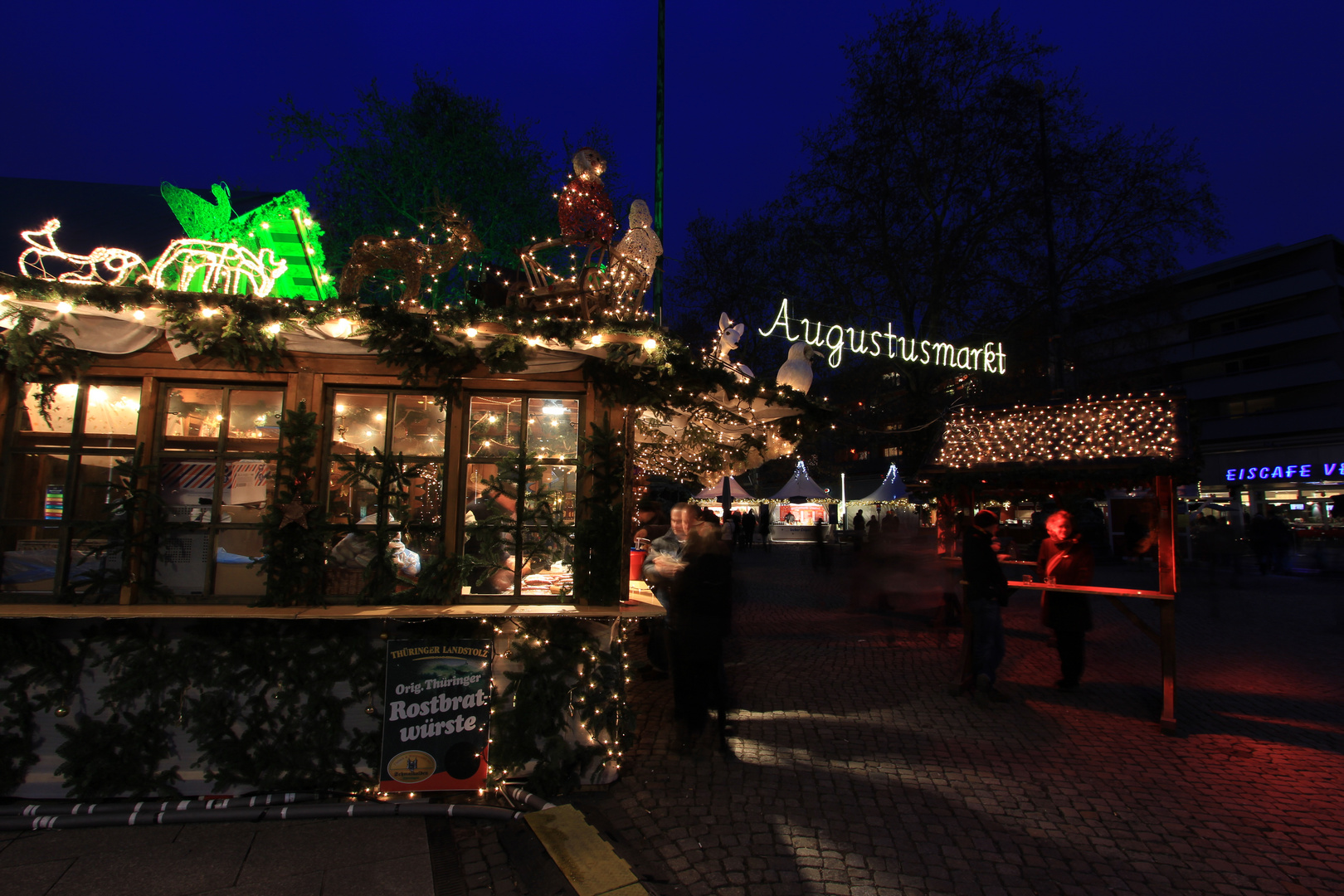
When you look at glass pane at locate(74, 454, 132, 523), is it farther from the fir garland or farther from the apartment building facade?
the apartment building facade

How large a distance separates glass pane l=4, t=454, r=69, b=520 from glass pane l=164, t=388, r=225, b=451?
69cm

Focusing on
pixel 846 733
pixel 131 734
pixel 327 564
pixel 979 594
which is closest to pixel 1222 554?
pixel 979 594

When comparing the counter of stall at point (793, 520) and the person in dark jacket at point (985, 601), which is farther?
the counter of stall at point (793, 520)

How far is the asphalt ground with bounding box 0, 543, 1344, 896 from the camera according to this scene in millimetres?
3123

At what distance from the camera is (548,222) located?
19516 millimetres

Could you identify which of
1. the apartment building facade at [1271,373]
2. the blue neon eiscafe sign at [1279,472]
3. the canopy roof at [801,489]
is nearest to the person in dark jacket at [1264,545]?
the apartment building facade at [1271,373]

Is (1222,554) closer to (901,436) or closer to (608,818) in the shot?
(901,436)

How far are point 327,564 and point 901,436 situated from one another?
13157mm

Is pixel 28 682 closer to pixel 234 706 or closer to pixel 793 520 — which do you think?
pixel 234 706

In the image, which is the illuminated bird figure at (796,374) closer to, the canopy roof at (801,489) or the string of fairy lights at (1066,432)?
the string of fairy lights at (1066,432)

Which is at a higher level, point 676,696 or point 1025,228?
point 1025,228

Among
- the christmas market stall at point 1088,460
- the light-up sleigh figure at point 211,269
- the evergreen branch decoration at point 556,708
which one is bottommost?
the evergreen branch decoration at point 556,708

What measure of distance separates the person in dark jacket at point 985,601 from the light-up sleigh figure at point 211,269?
6.07 m

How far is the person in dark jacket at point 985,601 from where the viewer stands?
5863 mm
